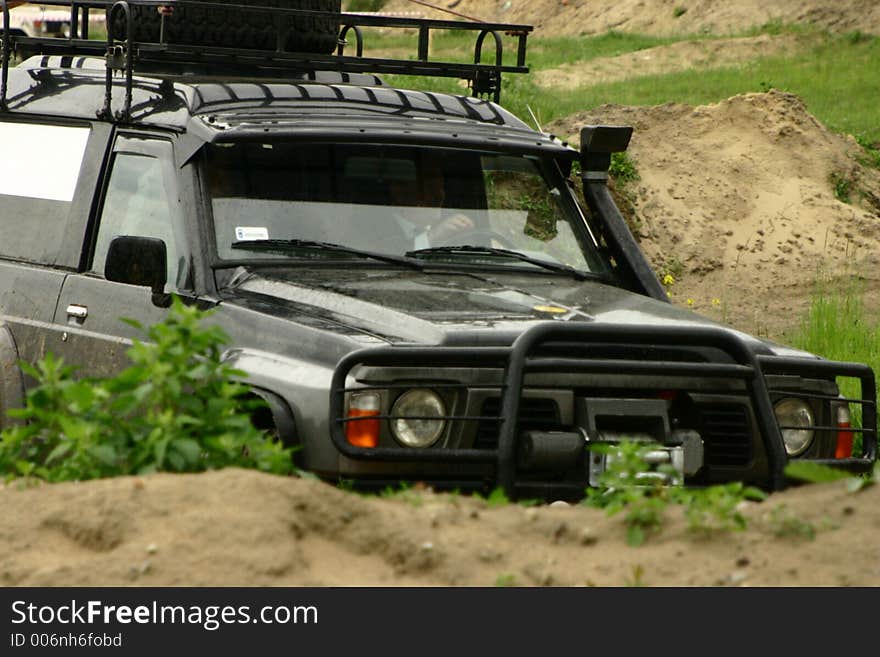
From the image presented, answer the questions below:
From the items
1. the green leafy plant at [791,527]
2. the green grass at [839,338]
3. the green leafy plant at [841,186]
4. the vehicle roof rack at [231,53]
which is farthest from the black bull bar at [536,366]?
the green leafy plant at [841,186]

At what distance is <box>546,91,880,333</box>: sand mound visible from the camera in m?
14.6

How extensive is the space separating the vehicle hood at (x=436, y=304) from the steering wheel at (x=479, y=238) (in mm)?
203

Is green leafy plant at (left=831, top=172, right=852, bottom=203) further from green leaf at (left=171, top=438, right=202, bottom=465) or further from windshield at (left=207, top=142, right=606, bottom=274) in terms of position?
green leaf at (left=171, top=438, right=202, bottom=465)

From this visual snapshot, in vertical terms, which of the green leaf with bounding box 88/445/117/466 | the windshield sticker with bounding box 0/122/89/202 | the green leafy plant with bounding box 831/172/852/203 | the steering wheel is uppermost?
the green leafy plant with bounding box 831/172/852/203

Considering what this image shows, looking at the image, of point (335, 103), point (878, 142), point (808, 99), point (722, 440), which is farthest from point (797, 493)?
point (808, 99)

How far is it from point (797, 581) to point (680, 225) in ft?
38.7

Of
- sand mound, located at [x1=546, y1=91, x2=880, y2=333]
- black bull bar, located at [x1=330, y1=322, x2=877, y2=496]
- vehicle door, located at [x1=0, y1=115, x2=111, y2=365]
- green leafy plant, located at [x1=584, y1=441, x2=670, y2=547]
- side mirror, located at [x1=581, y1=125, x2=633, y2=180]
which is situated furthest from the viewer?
sand mound, located at [x1=546, y1=91, x2=880, y2=333]

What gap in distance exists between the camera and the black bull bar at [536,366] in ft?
15.3

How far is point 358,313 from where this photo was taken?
207 inches

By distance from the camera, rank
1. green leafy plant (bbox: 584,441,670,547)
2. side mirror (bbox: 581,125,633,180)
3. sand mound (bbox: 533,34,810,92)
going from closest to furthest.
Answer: green leafy plant (bbox: 584,441,670,547), side mirror (bbox: 581,125,633,180), sand mound (bbox: 533,34,810,92)

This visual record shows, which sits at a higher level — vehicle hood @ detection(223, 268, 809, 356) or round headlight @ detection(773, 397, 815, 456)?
vehicle hood @ detection(223, 268, 809, 356)

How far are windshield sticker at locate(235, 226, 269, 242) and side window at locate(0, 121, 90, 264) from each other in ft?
3.36

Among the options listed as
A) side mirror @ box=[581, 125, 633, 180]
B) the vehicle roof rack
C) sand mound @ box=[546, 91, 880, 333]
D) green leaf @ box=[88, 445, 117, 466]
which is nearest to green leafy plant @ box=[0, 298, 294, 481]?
green leaf @ box=[88, 445, 117, 466]

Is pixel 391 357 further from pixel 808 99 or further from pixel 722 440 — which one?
pixel 808 99
